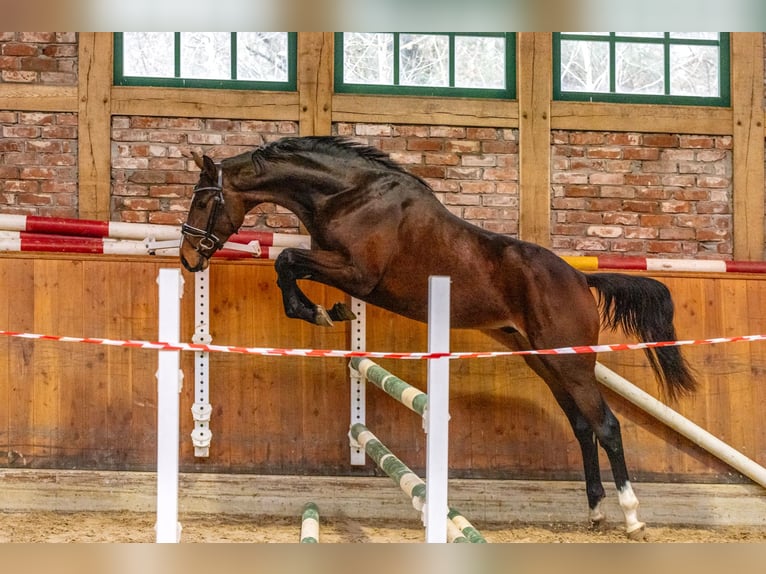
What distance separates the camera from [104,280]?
3.29 m

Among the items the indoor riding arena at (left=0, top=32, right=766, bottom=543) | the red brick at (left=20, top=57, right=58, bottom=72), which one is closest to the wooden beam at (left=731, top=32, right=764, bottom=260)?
the indoor riding arena at (left=0, top=32, right=766, bottom=543)

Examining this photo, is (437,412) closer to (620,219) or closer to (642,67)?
(620,219)

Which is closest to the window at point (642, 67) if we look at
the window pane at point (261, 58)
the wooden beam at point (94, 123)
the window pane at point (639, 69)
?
the window pane at point (639, 69)

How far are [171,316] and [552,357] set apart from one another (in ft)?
5.13

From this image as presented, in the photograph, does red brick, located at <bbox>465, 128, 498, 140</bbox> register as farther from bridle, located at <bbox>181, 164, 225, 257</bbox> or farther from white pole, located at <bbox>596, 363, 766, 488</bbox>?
bridle, located at <bbox>181, 164, 225, 257</bbox>

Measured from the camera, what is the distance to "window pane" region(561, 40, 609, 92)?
3.69m

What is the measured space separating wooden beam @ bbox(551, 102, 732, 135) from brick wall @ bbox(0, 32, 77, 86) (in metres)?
2.30

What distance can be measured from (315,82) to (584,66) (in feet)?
4.36

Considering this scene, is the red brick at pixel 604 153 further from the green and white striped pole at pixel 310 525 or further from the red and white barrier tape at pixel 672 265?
the green and white striped pole at pixel 310 525

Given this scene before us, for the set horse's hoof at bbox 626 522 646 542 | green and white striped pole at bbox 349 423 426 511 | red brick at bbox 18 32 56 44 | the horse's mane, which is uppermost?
red brick at bbox 18 32 56 44

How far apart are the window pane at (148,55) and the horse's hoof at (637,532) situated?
284cm
